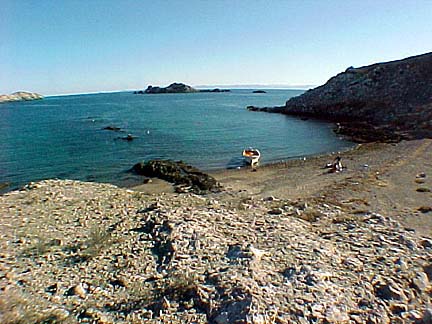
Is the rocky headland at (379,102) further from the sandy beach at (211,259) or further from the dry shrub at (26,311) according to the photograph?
the dry shrub at (26,311)

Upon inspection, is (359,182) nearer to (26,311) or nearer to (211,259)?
(211,259)

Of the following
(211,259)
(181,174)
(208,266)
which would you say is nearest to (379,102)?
(181,174)

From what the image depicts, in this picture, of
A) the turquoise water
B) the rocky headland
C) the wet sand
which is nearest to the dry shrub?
the wet sand

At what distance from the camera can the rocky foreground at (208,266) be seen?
878 cm

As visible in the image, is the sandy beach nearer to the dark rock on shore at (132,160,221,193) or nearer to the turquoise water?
the dark rock on shore at (132,160,221,193)

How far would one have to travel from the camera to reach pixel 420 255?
38.9ft

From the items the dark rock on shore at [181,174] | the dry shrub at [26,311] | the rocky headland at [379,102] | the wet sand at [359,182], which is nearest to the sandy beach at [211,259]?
the dry shrub at [26,311]

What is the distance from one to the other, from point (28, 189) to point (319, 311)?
60.6ft

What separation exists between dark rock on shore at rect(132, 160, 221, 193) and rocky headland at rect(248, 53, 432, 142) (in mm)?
26387

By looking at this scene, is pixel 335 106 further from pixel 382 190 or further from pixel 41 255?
pixel 41 255

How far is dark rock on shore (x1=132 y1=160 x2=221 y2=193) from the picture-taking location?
1000 inches

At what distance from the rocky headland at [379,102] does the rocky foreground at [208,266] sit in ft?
113

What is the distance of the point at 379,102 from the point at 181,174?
4930 centimetres

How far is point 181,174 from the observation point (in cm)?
2909
